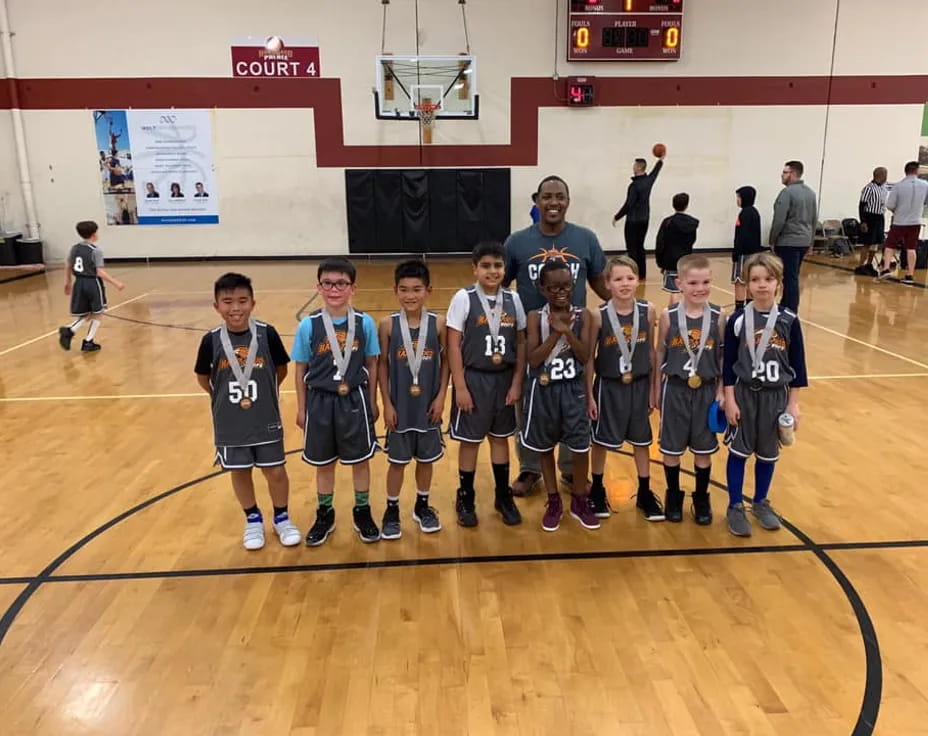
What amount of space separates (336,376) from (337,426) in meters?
0.24

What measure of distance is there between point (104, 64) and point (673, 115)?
11.0m

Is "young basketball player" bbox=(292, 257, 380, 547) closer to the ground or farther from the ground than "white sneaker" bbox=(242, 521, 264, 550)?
farther from the ground

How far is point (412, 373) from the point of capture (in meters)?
3.42

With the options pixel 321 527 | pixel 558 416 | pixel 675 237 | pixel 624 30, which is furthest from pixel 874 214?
pixel 321 527

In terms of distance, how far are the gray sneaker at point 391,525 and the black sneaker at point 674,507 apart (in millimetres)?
1372

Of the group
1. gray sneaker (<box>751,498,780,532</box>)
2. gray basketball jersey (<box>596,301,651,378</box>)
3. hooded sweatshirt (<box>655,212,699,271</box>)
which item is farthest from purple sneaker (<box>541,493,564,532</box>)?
hooded sweatshirt (<box>655,212,699,271</box>)

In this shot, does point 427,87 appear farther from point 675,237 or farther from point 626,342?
point 626,342

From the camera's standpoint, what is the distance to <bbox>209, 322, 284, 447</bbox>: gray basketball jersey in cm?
334

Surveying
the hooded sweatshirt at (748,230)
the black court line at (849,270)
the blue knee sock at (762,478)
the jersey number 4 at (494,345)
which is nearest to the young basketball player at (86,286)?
the jersey number 4 at (494,345)

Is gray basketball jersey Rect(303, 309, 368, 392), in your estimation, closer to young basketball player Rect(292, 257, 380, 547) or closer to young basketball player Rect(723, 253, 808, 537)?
young basketball player Rect(292, 257, 380, 547)

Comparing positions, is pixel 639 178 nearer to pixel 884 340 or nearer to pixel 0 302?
pixel 884 340

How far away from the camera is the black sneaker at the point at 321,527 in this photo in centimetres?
352

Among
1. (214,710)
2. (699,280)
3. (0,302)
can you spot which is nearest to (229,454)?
(214,710)

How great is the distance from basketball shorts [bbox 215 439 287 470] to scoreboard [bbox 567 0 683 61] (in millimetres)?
12505
